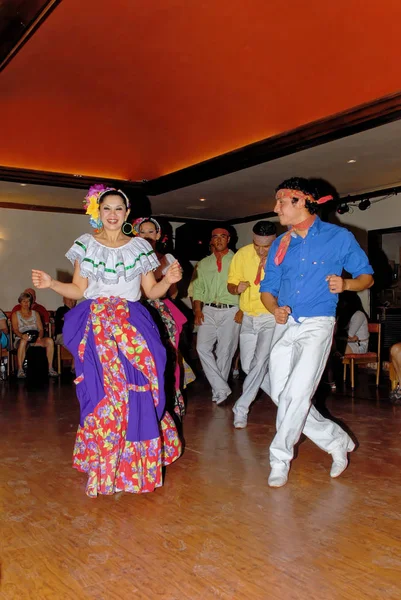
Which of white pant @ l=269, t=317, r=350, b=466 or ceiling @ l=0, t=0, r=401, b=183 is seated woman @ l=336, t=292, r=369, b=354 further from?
white pant @ l=269, t=317, r=350, b=466

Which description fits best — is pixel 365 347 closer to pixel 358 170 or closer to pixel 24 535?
pixel 358 170

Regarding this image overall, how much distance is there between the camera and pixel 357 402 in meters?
5.93

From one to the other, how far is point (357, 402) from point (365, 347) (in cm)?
173

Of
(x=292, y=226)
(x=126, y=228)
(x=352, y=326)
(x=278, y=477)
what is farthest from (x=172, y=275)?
(x=352, y=326)

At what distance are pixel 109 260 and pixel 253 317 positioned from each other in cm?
187

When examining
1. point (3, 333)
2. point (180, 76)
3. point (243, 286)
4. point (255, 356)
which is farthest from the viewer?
point (3, 333)

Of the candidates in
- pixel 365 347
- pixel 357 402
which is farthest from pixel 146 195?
pixel 357 402

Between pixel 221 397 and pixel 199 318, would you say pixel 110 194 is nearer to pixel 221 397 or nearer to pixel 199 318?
pixel 199 318

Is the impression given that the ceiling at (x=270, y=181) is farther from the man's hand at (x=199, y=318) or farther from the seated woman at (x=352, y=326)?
the man's hand at (x=199, y=318)

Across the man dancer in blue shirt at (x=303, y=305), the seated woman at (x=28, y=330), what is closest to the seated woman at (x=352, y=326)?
the seated woman at (x=28, y=330)

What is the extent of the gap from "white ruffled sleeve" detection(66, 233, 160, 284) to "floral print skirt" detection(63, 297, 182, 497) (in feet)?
0.46

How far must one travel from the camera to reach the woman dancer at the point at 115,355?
2979mm

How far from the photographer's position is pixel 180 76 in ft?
20.6

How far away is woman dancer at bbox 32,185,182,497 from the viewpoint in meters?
2.98
